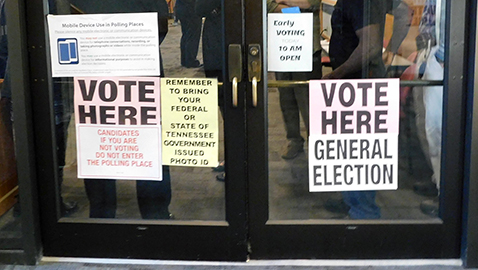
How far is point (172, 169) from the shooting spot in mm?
2770

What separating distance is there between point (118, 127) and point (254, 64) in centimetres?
81

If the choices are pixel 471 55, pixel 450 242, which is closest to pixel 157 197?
pixel 450 242

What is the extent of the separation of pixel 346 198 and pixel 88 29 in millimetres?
1642

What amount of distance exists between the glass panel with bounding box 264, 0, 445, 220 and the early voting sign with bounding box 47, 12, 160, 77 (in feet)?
2.12

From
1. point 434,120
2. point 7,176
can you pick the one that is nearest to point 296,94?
point 434,120

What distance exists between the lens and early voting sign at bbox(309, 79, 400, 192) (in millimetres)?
2631

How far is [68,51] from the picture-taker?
2.68 metres

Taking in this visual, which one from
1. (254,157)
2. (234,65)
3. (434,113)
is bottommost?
(254,157)

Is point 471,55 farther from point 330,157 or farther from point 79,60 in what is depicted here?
point 79,60

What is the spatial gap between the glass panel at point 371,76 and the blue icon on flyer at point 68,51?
40.8 inches

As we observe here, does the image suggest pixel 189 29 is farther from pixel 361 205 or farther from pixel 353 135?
pixel 361 205

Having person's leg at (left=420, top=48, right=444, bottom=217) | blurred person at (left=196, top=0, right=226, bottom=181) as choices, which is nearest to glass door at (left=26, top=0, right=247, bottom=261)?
blurred person at (left=196, top=0, right=226, bottom=181)

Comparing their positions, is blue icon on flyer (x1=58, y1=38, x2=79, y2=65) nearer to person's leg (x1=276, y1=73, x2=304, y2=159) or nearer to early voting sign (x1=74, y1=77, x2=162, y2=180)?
early voting sign (x1=74, y1=77, x2=162, y2=180)

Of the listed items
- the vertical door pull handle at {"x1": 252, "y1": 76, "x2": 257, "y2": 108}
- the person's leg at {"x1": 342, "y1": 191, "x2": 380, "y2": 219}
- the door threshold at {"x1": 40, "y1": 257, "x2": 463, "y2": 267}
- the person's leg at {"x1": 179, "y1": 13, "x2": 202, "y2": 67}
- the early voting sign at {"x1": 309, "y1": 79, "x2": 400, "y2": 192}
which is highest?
the person's leg at {"x1": 179, "y1": 13, "x2": 202, "y2": 67}
